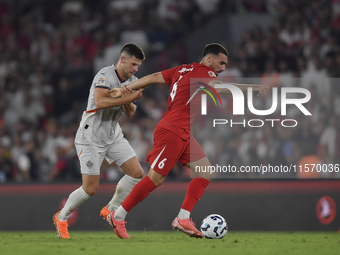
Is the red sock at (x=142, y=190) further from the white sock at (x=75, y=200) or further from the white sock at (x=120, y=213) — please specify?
the white sock at (x=75, y=200)

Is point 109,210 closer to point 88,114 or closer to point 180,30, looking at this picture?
point 88,114

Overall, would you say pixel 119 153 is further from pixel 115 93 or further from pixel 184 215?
pixel 184 215

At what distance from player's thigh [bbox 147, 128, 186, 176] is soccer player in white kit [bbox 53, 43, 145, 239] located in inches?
25.0

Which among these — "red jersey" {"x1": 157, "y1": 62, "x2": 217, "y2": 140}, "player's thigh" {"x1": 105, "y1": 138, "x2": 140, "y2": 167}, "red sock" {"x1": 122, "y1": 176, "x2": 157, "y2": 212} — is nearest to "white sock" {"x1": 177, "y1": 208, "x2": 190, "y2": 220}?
"red sock" {"x1": 122, "y1": 176, "x2": 157, "y2": 212}

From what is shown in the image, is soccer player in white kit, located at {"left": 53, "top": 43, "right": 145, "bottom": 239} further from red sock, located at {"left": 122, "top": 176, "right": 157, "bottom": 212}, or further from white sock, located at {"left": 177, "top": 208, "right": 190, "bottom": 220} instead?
white sock, located at {"left": 177, "top": 208, "right": 190, "bottom": 220}

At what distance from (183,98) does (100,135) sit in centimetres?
114

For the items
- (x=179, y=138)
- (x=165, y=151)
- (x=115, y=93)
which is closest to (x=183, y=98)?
(x=179, y=138)

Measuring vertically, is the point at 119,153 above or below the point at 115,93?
below

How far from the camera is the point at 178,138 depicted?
5.33 meters

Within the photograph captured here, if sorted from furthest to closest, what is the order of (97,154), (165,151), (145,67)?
(145,67) → (97,154) → (165,151)

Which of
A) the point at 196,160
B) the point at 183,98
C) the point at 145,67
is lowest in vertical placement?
the point at 196,160

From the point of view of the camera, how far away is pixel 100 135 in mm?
5816

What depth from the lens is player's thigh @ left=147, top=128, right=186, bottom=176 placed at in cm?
527

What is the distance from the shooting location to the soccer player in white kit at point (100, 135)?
5711mm
